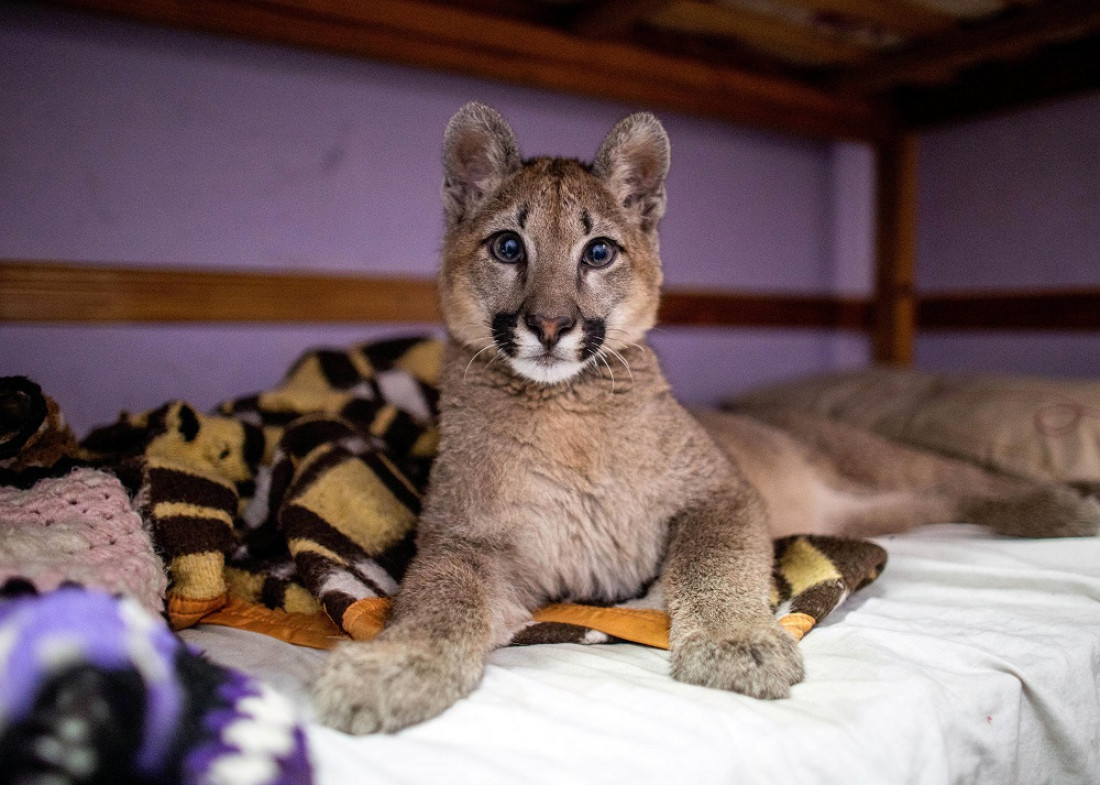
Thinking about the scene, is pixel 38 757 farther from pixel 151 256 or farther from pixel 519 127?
pixel 519 127

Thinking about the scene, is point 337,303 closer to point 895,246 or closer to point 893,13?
point 893,13

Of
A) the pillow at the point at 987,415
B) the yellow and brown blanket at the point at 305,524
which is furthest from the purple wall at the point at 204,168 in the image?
the pillow at the point at 987,415

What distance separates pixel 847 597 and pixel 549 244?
45.1 inches

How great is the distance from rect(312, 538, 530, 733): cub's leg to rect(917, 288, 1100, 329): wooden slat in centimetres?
342

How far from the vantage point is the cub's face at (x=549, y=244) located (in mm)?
1818

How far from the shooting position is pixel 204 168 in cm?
299

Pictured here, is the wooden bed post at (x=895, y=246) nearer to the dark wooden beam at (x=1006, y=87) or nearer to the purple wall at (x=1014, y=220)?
the purple wall at (x=1014, y=220)

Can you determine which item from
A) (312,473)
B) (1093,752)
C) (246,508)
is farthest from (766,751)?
(246,508)

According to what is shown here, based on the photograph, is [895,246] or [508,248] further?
[895,246]

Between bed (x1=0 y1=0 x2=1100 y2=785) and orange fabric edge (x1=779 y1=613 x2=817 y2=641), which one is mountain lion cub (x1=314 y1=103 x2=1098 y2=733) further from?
bed (x1=0 y1=0 x2=1100 y2=785)

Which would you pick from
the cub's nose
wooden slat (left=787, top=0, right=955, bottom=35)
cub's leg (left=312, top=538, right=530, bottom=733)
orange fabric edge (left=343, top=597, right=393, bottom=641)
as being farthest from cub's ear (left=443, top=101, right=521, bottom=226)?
wooden slat (left=787, top=0, right=955, bottom=35)

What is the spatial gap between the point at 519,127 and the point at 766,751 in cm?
312

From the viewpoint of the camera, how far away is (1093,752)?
5.32 feet

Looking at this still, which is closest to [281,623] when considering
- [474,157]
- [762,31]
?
[474,157]
